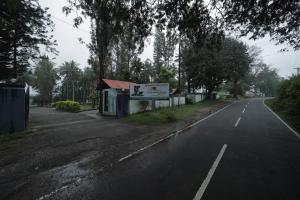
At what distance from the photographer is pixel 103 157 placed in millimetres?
6758

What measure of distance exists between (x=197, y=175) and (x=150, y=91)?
13.0 m

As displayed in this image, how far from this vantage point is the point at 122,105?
745 inches

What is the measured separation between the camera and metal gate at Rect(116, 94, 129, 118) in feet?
60.9

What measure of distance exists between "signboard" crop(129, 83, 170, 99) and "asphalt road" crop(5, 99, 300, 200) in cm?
911

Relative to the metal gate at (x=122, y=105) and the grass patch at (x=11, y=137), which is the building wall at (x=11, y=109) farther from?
the metal gate at (x=122, y=105)

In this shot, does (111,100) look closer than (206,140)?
No

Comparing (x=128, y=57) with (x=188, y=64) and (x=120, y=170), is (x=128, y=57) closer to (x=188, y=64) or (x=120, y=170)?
(x=188, y=64)

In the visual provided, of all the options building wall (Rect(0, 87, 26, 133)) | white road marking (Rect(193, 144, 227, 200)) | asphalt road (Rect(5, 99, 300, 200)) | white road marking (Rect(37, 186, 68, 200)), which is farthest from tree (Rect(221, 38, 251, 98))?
white road marking (Rect(37, 186, 68, 200))

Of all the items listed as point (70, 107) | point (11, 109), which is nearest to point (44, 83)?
point (70, 107)

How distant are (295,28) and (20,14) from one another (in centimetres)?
1776

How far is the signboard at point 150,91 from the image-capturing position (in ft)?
56.0

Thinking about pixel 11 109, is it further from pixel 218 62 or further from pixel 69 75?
pixel 69 75

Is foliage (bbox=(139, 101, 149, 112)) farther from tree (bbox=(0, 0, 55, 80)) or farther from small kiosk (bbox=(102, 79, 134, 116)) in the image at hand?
tree (bbox=(0, 0, 55, 80))

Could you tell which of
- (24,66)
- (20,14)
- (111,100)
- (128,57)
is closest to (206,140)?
(111,100)
